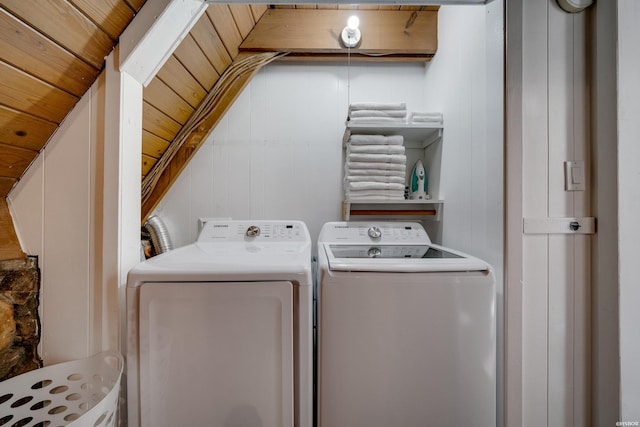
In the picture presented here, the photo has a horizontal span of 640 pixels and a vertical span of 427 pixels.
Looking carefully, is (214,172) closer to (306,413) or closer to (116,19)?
(116,19)

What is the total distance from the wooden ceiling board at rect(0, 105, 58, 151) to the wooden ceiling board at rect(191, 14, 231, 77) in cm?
72

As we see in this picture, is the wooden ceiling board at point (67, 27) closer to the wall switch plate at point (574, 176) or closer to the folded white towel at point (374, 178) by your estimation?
the folded white towel at point (374, 178)

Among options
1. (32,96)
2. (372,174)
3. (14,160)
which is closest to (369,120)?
(372,174)

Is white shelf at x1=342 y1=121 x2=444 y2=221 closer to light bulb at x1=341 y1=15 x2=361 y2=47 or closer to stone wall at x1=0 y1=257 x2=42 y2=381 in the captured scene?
light bulb at x1=341 y1=15 x2=361 y2=47

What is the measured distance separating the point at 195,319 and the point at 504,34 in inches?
61.9

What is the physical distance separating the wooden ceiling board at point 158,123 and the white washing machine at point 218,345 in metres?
0.84

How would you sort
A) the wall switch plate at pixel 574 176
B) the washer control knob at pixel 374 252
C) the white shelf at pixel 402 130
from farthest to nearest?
the white shelf at pixel 402 130 < the washer control knob at pixel 374 252 < the wall switch plate at pixel 574 176

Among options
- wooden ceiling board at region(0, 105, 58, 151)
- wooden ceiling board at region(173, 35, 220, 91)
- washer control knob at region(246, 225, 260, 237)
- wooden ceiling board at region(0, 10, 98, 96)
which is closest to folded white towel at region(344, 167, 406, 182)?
washer control knob at region(246, 225, 260, 237)

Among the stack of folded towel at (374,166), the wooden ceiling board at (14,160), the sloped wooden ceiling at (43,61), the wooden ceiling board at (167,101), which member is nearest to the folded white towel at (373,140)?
the stack of folded towel at (374,166)

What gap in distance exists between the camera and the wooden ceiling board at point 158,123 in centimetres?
134

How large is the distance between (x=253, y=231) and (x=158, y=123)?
2.57 ft

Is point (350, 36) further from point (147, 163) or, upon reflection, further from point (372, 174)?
point (147, 163)

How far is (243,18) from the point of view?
1529 millimetres

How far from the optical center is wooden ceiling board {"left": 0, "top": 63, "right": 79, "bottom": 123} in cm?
81
